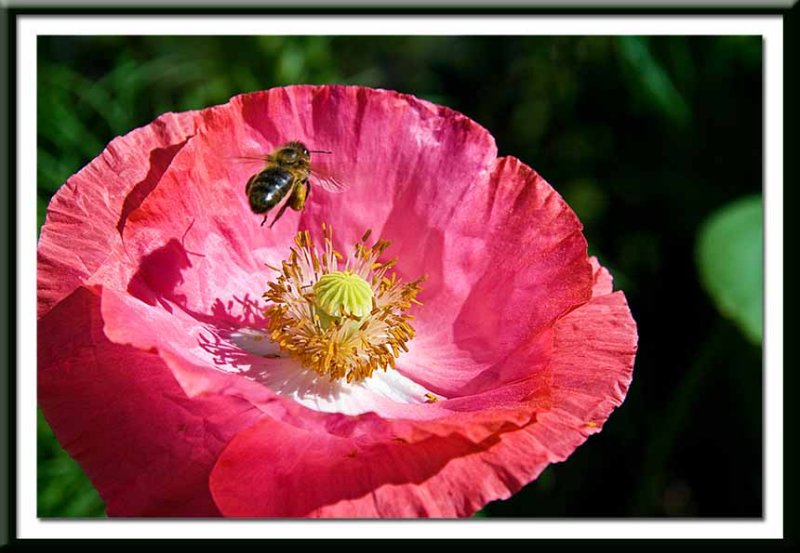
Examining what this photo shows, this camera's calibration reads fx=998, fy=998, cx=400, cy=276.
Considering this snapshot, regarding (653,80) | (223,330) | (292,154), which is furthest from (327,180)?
(653,80)

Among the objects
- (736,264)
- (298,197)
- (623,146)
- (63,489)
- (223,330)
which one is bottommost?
(63,489)

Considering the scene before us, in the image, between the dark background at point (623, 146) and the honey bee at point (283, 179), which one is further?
the dark background at point (623, 146)

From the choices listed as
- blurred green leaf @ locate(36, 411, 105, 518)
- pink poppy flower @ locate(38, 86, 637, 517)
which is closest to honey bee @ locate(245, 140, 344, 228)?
pink poppy flower @ locate(38, 86, 637, 517)

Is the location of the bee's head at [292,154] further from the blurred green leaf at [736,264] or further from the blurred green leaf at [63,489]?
the blurred green leaf at [736,264]

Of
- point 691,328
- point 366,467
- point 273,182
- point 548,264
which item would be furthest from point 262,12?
point 691,328

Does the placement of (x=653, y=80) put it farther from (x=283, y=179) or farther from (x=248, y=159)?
(x=283, y=179)

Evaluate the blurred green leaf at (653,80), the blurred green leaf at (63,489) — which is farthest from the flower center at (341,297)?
the blurred green leaf at (653,80)

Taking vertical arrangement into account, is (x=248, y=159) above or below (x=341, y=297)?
above
